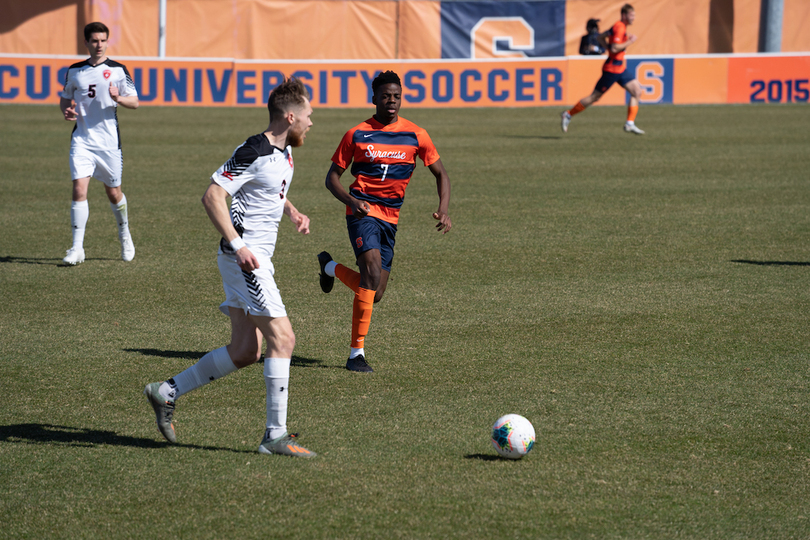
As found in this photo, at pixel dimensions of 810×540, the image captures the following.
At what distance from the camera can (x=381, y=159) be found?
7371mm

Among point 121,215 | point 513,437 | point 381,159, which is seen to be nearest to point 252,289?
point 513,437

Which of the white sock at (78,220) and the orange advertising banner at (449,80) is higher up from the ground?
the orange advertising banner at (449,80)

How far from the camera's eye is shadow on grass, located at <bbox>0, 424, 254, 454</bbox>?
5504mm

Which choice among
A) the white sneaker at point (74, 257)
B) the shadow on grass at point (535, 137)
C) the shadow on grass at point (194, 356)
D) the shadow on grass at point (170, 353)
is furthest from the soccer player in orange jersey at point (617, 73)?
the shadow on grass at point (170, 353)

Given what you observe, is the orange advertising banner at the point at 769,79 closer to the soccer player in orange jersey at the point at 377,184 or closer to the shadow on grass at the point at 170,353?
the soccer player in orange jersey at the point at 377,184

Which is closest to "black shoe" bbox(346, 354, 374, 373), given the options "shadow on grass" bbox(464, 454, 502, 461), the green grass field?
the green grass field

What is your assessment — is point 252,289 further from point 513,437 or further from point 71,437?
point 513,437

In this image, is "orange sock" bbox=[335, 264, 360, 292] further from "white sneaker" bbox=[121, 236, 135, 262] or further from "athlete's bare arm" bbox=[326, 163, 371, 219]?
"white sneaker" bbox=[121, 236, 135, 262]

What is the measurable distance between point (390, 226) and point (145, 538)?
360 centimetres

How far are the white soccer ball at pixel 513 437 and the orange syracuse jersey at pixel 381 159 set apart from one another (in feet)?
8.28

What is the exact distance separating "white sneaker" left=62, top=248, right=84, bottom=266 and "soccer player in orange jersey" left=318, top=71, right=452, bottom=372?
4.42m

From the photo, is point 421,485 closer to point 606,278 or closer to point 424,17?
point 606,278

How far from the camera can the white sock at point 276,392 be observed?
5238 millimetres

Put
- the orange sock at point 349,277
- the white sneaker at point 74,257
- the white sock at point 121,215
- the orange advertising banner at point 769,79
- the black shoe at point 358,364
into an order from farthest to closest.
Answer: the orange advertising banner at point 769,79 → the white sock at point 121,215 → the white sneaker at point 74,257 → the orange sock at point 349,277 → the black shoe at point 358,364
